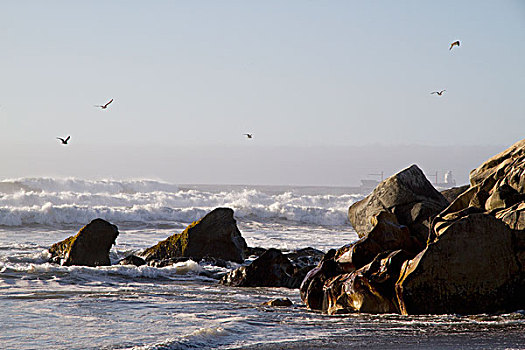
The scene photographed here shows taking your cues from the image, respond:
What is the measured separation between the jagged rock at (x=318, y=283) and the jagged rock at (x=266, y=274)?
2.41 m

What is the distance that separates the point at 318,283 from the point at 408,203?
3162mm

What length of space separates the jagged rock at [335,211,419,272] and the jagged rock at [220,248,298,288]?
271 centimetres

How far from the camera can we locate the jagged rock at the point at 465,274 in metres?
8.27

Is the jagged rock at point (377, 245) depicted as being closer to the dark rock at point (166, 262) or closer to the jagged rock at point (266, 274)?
the jagged rock at point (266, 274)

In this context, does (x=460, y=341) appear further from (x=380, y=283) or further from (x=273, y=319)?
(x=273, y=319)

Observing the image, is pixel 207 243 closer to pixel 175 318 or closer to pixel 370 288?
pixel 175 318

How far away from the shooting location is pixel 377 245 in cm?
984

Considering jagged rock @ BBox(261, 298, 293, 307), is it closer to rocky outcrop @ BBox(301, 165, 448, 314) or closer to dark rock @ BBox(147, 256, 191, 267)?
rocky outcrop @ BBox(301, 165, 448, 314)

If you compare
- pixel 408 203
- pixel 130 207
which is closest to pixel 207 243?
pixel 408 203

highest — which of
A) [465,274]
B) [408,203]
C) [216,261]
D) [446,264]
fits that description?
Result: [408,203]

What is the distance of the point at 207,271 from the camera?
1462 centimetres

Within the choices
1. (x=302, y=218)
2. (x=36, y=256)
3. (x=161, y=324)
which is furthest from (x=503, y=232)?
(x=302, y=218)

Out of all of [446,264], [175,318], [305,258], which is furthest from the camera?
[305,258]

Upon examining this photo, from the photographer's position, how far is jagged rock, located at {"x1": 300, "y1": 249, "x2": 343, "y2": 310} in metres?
9.66
